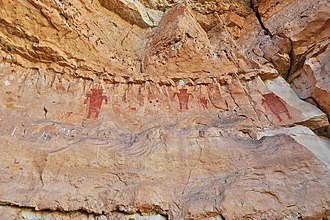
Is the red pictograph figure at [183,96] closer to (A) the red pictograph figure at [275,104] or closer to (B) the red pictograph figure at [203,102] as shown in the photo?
(B) the red pictograph figure at [203,102]

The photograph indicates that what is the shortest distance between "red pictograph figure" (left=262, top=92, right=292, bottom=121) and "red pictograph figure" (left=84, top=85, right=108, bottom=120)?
2.90 metres

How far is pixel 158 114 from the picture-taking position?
550 centimetres

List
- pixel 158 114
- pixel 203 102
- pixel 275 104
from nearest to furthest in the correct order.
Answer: pixel 158 114
pixel 275 104
pixel 203 102

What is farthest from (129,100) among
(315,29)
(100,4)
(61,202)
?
(315,29)

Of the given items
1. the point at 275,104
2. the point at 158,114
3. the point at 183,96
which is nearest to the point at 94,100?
the point at 158,114

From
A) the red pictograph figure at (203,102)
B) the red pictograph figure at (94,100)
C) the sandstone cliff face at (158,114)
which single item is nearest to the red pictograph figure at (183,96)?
the sandstone cliff face at (158,114)

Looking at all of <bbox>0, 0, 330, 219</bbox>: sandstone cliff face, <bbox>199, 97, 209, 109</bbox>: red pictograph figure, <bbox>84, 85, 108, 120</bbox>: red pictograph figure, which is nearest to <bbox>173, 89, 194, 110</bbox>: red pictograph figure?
<bbox>0, 0, 330, 219</bbox>: sandstone cliff face

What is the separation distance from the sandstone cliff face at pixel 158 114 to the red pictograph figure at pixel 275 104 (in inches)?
1.0

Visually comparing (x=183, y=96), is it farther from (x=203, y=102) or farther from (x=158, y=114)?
(x=158, y=114)

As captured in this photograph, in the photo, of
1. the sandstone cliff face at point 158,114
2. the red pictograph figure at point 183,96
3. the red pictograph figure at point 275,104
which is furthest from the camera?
the red pictograph figure at point 183,96

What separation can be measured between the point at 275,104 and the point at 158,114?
83.7 inches

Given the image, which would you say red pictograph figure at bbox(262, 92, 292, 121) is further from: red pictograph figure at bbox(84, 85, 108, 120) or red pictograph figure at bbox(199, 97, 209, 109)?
red pictograph figure at bbox(84, 85, 108, 120)

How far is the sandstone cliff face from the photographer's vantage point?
4082 millimetres

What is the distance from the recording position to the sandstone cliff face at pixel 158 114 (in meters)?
4.08
